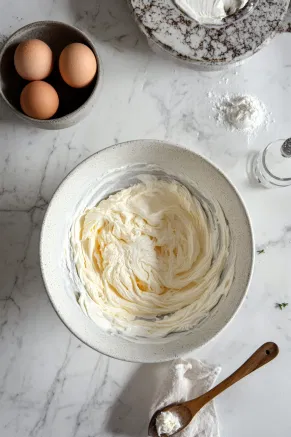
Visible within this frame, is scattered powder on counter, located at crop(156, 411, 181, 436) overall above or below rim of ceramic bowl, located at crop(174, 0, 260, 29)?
below

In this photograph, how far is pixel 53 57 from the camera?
1.48m

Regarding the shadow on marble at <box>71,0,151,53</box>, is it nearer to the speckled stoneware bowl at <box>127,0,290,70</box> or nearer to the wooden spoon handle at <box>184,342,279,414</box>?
the speckled stoneware bowl at <box>127,0,290,70</box>

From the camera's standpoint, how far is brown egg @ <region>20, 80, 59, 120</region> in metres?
1.40

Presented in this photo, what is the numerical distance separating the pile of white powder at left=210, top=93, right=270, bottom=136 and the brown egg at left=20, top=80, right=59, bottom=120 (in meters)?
0.41

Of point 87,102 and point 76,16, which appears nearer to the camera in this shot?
point 87,102

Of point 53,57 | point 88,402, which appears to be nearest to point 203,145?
point 53,57

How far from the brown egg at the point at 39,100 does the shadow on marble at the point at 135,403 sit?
68cm

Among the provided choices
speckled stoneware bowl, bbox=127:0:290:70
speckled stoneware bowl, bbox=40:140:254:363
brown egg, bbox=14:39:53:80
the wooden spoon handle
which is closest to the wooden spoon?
the wooden spoon handle

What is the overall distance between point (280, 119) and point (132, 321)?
65 cm

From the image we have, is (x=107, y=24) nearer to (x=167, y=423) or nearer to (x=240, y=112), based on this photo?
(x=240, y=112)

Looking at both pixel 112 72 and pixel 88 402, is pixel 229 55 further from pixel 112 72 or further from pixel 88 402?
pixel 88 402

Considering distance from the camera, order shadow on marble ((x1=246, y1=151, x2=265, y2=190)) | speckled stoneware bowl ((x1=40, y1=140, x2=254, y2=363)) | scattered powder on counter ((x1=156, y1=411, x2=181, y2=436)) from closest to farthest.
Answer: speckled stoneware bowl ((x1=40, y1=140, x2=254, y2=363)) < scattered powder on counter ((x1=156, y1=411, x2=181, y2=436)) < shadow on marble ((x1=246, y1=151, x2=265, y2=190))

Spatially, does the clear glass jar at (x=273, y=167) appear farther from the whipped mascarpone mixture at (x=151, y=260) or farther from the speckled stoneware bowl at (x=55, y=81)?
the speckled stoneware bowl at (x=55, y=81)

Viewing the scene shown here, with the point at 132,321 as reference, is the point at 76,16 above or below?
above
